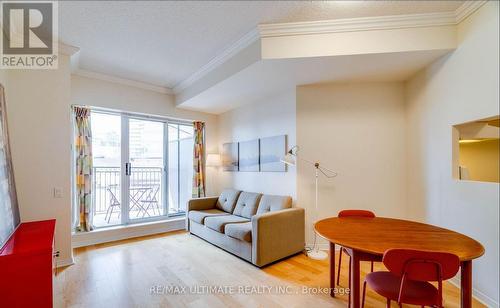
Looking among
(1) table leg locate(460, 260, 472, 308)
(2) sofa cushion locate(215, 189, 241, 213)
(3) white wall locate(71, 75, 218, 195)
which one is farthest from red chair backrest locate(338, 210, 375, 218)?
(3) white wall locate(71, 75, 218, 195)

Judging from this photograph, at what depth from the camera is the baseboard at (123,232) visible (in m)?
3.45

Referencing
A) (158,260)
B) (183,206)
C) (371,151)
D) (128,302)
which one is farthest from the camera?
(183,206)

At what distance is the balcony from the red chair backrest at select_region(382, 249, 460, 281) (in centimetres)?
415

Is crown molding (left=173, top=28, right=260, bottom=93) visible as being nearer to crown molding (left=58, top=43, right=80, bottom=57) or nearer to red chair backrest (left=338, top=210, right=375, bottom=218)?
crown molding (left=58, top=43, right=80, bottom=57)

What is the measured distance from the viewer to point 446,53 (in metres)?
2.36

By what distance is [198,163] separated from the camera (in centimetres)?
472

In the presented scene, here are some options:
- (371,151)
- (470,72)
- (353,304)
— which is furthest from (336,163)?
(353,304)

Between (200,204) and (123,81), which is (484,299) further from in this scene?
(123,81)

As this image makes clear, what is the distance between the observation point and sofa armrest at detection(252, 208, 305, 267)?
270 centimetres

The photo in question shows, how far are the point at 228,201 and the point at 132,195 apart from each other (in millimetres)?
1863

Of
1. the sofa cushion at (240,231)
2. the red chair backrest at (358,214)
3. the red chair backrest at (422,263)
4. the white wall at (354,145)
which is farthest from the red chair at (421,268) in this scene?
the white wall at (354,145)

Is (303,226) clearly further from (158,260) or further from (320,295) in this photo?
(158,260)

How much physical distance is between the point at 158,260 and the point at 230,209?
142 centimetres

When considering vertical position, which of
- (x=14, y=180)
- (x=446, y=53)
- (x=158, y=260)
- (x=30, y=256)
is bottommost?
(x=158, y=260)
